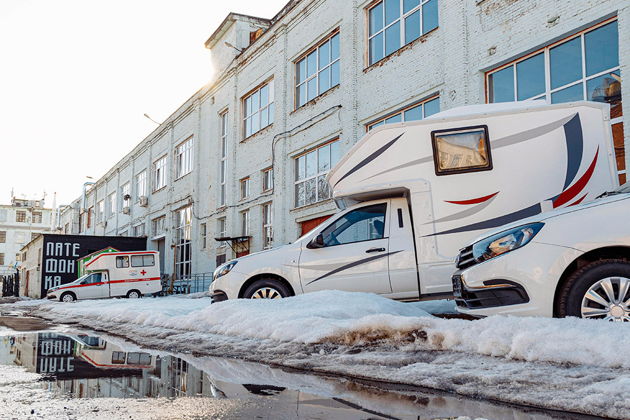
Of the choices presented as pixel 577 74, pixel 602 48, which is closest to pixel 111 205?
pixel 577 74

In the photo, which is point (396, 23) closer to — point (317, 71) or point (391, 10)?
point (391, 10)

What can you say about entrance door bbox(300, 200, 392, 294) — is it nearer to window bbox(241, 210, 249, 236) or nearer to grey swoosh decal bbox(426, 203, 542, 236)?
grey swoosh decal bbox(426, 203, 542, 236)

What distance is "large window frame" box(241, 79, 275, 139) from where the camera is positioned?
2423 centimetres

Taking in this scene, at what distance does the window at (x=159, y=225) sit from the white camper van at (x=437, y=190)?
28.5 m

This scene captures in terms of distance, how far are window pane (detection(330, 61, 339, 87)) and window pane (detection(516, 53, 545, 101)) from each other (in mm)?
7559

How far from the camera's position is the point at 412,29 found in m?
16.5

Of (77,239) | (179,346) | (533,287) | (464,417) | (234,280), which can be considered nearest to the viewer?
(464,417)

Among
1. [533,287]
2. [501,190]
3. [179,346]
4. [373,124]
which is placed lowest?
[179,346]

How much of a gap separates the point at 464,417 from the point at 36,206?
107m

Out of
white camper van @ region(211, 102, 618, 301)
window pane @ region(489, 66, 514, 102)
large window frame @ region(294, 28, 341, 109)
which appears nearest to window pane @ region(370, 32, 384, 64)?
large window frame @ region(294, 28, 341, 109)

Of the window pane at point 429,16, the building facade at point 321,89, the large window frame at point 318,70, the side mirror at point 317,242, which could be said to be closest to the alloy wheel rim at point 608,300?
the side mirror at point 317,242

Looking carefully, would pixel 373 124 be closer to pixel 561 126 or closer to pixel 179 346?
pixel 561 126

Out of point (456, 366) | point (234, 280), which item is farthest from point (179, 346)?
point (456, 366)

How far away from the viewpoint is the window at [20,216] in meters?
95.7
